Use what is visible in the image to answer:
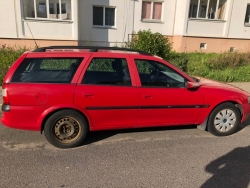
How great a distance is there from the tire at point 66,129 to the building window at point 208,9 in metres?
13.4

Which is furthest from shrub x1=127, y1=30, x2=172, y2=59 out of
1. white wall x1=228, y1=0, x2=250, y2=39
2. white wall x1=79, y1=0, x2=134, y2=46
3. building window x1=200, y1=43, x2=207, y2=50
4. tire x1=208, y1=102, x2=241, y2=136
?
white wall x1=228, y1=0, x2=250, y2=39

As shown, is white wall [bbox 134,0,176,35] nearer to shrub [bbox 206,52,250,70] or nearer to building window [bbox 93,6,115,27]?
building window [bbox 93,6,115,27]

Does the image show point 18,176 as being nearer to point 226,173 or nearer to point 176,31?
point 226,173

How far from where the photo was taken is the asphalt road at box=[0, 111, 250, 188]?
2699 mm

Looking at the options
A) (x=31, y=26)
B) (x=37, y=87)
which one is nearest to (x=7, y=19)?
(x=31, y=26)

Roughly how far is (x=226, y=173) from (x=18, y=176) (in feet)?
9.11

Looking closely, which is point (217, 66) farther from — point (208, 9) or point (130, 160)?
point (130, 160)

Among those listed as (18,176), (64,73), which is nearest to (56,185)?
(18,176)

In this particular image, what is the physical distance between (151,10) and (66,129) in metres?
12.4

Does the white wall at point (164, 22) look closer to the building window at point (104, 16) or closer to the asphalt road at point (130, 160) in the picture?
the building window at point (104, 16)

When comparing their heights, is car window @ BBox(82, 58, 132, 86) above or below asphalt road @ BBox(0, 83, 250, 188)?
above

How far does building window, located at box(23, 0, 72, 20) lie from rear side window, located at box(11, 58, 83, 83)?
9.55 meters

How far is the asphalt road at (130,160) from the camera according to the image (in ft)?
8.86

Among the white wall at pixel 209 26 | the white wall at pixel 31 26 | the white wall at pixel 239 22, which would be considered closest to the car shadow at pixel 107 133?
the white wall at pixel 31 26
